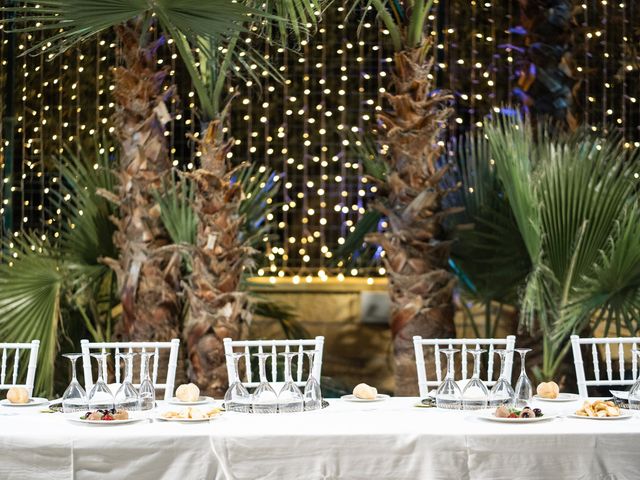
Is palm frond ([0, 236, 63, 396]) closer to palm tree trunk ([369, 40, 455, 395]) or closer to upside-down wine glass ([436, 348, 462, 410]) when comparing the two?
palm tree trunk ([369, 40, 455, 395])

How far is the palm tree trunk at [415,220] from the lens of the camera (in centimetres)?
485

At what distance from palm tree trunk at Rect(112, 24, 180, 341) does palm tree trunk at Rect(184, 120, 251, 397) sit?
0.76 ft

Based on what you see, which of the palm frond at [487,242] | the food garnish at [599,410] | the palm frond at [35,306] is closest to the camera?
the food garnish at [599,410]

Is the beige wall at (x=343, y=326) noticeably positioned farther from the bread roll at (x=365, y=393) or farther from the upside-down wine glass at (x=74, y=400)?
the upside-down wine glass at (x=74, y=400)

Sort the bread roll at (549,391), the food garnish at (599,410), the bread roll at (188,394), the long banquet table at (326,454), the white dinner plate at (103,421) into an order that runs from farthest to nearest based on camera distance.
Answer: the bread roll at (549,391) < the bread roll at (188,394) < the food garnish at (599,410) < the white dinner plate at (103,421) < the long banquet table at (326,454)

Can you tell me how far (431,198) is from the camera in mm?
4871

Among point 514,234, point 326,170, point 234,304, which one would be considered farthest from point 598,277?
point 326,170

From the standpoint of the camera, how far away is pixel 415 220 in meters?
4.88

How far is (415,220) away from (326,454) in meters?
2.36

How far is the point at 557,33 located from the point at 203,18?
2.58 metres

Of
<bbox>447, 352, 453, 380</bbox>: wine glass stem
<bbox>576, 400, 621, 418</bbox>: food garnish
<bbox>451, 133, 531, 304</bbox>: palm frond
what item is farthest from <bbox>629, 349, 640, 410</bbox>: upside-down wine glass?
<bbox>451, 133, 531, 304</bbox>: palm frond

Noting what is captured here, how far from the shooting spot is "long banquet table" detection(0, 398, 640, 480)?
8.63ft

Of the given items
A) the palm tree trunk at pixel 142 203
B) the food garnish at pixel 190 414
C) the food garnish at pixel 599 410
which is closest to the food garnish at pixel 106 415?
the food garnish at pixel 190 414

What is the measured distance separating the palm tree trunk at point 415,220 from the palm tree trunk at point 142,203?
113 cm
